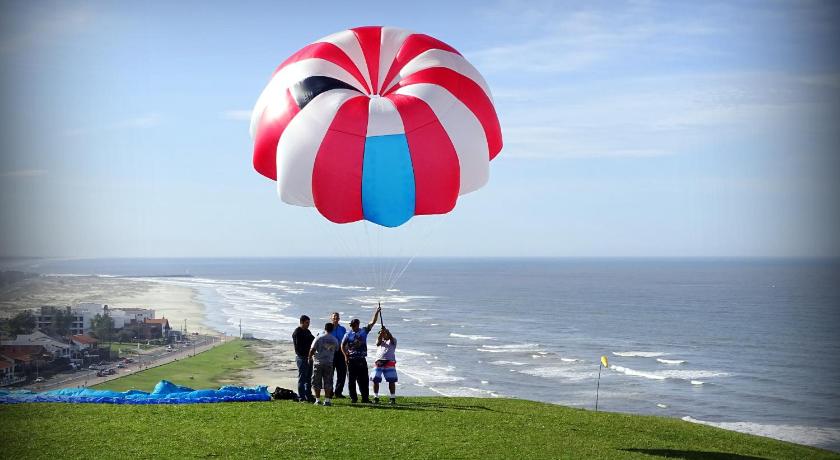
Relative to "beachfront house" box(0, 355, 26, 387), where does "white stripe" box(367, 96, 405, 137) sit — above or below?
above

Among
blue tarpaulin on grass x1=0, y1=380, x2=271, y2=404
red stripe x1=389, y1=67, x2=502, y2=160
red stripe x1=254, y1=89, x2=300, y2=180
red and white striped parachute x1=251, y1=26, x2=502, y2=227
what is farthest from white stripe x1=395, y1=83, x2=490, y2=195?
blue tarpaulin on grass x1=0, y1=380, x2=271, y2=404

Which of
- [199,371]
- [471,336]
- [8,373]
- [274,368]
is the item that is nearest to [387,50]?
[274,368]

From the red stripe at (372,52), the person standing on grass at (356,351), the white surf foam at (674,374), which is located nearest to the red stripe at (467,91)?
the red stripe at (372,52)

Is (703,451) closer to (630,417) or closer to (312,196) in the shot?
(630,417)

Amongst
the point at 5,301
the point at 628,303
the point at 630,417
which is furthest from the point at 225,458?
the point at 628,303

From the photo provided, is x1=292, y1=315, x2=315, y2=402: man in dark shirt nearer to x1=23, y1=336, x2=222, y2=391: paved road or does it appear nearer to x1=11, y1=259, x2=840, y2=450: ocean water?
x1=11, y1=259, x2=840, y2=450: ocean water

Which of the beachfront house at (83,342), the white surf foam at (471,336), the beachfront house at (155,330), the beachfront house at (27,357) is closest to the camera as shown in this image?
the beachfront house at (27,357)

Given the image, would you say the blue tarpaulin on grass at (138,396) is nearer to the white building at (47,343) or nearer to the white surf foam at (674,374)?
the white surf foam at (674,374)
